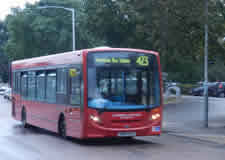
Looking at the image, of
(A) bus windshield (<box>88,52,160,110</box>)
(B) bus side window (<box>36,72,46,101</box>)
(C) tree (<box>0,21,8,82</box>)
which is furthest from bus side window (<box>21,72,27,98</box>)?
(C) tree (<box>0,21,8,82</box>)

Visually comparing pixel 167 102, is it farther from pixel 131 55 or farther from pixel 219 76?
pixel 219 76

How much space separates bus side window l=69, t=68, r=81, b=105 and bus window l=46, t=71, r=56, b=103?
1.76m

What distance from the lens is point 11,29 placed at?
176 feet

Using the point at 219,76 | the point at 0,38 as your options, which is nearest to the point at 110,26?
the point at 219,76

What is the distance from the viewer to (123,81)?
Result: 44.7ft

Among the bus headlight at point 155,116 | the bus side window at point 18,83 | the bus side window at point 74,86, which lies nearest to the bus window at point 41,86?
the bus side window at point 74,86

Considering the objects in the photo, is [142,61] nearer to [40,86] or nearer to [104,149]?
[104,149]

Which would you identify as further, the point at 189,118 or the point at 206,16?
the point at 189,118

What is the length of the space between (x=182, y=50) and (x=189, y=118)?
4318 millimetres

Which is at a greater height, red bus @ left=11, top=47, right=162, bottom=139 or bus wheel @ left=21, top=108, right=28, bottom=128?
red bus @ left=11, top=47, right=162, bottom=139

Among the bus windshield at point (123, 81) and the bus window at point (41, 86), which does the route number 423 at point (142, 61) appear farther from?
→ the bus window at point (41, 86)

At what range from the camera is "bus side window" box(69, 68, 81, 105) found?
13664 millimetres

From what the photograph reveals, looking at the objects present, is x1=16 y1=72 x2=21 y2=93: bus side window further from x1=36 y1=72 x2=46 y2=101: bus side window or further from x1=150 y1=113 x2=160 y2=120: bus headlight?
x1=150 y1=113 x2=160 y2=120: bus headlight

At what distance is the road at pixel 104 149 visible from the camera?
11648 millimetres
